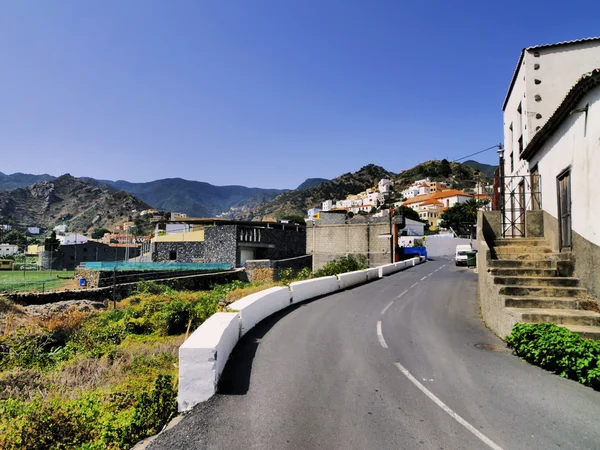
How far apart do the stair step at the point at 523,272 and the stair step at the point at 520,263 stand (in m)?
0.33

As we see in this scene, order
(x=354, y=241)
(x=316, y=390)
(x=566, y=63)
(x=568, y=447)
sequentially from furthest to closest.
Result: 1. (x=354, y=241)
2. (x=566, y=63)
3. (x=316, y=390)
4. (x=568, y=447)

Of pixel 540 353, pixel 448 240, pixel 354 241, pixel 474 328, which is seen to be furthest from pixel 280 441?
pixel 448 240

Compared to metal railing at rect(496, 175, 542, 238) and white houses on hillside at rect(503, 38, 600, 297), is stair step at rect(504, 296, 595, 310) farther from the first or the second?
metal railing at rect(496, 175, 542, 238)

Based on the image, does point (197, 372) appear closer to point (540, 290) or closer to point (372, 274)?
point (540, 290)

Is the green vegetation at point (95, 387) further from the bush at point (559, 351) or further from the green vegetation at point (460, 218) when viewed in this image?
the green vegetation at point (460, 218)

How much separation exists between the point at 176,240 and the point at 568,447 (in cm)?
5572

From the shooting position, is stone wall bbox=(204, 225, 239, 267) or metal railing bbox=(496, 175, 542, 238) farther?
stone wall bbox=(204, 225, 239, 267)

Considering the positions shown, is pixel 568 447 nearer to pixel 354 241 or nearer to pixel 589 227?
pixel 589 227

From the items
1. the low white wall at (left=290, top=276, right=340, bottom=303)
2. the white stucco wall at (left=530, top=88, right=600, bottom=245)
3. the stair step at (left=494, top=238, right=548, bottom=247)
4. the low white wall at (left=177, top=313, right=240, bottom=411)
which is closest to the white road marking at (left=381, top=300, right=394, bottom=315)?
the low white wall at (left=290, top=276, right=340, bottom=303)

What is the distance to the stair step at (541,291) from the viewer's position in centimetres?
1007

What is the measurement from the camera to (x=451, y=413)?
5.25 m

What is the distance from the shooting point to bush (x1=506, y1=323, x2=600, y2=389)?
6.53m

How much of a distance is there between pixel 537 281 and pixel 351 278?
11.6 metres

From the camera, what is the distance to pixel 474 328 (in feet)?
35.6
